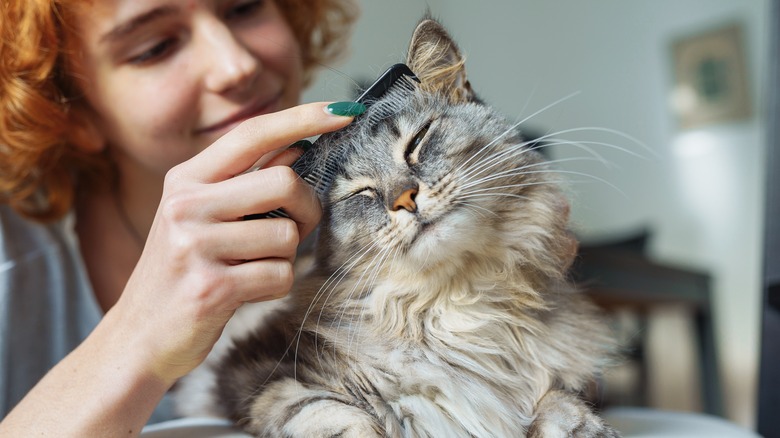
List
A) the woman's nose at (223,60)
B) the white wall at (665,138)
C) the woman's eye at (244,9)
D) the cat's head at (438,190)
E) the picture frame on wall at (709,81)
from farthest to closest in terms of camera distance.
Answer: the picture frame on wall at (709,81), the white wall at (665,138), the woman's eye at (244,9), the woman's nose at (223,60), the cat's head at (438,190)

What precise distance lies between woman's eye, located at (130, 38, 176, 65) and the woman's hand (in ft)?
1.33

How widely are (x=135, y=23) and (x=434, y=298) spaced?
74cm

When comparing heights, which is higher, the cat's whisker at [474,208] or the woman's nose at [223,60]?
the woman's nose at [223,60]

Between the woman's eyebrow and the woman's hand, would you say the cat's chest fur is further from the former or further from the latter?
the woman's eyebrow

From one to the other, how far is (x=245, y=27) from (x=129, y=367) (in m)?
0.70

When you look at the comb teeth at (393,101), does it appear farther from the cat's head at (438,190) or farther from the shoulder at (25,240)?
the shoulder at (25,240)

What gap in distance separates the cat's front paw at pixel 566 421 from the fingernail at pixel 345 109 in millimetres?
523

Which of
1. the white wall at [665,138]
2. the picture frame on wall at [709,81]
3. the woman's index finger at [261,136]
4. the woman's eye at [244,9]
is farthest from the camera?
the picture frame on wall at [709,81]

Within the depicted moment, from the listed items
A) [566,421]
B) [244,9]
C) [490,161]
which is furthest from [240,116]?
[566,421]

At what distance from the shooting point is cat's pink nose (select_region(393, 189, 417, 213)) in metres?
0.96

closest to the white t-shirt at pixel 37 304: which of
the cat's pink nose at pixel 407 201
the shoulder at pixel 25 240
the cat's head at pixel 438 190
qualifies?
the shoulder at pixel 25 240

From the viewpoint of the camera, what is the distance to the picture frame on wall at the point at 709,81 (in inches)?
192

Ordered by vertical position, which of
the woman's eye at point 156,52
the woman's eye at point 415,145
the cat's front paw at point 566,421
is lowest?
the cat's front paw at point 566,421

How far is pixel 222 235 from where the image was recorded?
2.89 ft
